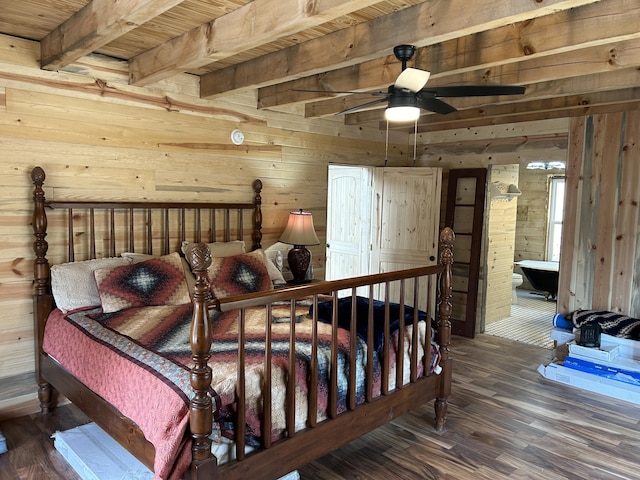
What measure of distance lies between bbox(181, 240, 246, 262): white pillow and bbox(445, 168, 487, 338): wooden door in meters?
2.66

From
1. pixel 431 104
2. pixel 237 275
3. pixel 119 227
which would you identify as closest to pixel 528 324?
pixel 237 275

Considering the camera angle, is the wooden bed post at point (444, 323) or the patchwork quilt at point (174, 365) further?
the wooden bed post at point (444, 323)

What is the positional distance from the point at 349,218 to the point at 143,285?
2.83 meters

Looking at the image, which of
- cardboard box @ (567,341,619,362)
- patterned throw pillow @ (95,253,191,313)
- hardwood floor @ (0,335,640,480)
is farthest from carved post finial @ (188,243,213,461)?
cardboard box @ (567,341,619,362)

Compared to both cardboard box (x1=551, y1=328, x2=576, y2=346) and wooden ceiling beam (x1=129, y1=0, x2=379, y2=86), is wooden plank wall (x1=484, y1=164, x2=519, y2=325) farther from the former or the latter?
wooden ceiling beam (x1=129, y1=0, x2=379, y2=86)

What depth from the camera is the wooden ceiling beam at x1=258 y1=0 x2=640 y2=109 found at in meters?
2.22

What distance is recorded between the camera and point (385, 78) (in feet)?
10.3

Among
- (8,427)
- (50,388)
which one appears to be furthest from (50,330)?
(8,427)

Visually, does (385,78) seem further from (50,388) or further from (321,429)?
(50,388)

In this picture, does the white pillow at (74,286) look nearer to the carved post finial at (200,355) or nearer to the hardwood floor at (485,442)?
the hardwood floor at (485,442)

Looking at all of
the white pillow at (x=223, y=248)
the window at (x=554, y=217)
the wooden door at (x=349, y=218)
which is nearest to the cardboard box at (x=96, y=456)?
the white pillow at (x=223, y=248)

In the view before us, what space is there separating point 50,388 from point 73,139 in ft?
5.66

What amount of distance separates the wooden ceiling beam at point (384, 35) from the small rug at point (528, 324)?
387cm

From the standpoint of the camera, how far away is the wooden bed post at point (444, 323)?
10.0 feet
